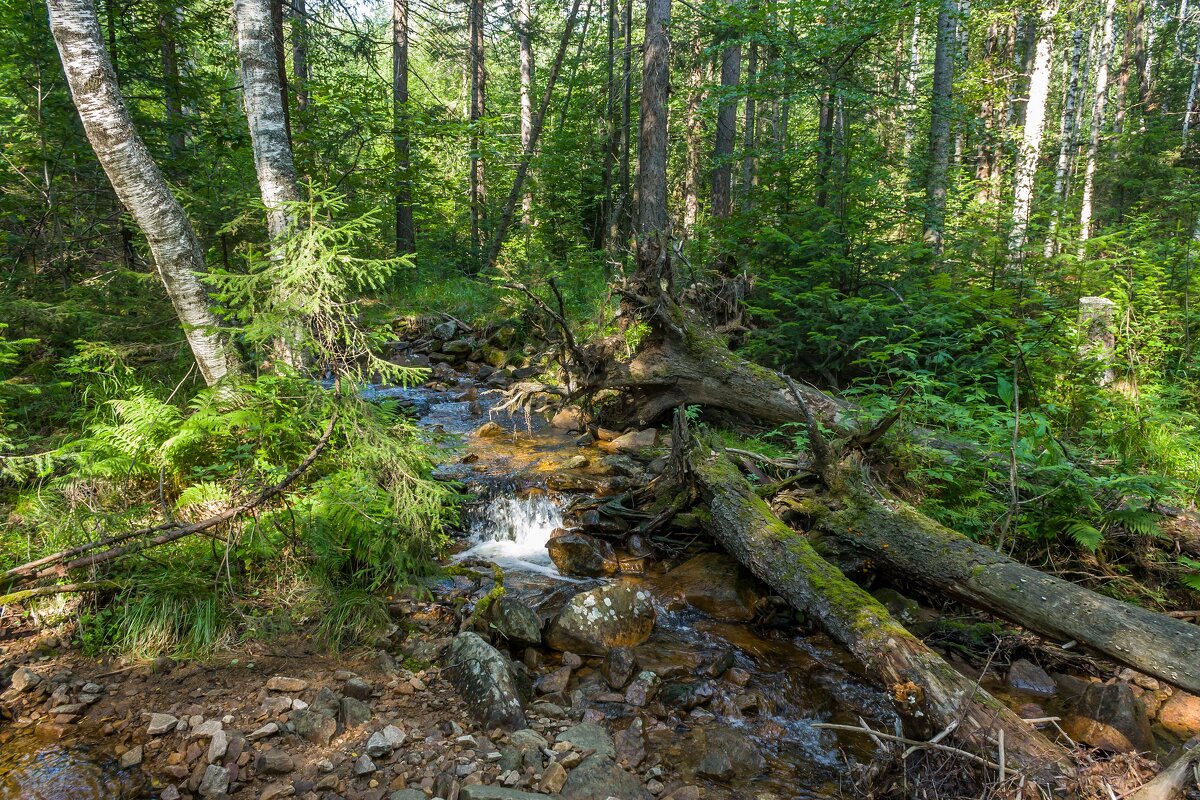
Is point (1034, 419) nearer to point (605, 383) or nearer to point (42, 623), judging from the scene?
point (605, 383)

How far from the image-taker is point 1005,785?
8.76 feet

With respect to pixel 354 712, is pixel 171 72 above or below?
above

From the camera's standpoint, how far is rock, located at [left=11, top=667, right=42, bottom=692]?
3249 mm

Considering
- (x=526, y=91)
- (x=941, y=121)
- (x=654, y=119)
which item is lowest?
(x=654, y=119)

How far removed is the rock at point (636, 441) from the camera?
8250mm

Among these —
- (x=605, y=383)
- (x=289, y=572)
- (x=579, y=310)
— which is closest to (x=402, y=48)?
(x=579, y=310)

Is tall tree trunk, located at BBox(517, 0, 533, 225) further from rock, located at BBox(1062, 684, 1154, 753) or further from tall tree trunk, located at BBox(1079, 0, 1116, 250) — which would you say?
rock, located at BBox(1062, 684, 1154, 753)

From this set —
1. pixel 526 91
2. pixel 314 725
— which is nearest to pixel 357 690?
pixel 314 725

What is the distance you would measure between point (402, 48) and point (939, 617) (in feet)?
60.2

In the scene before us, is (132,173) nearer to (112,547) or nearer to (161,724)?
(112,547)

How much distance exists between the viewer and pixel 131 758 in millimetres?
2934

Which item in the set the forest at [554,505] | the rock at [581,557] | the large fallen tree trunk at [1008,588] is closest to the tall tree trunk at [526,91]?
the forest at [554,505]

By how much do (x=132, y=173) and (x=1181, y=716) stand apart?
8.66 meters

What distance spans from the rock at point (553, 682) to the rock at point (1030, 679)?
3.15 m
